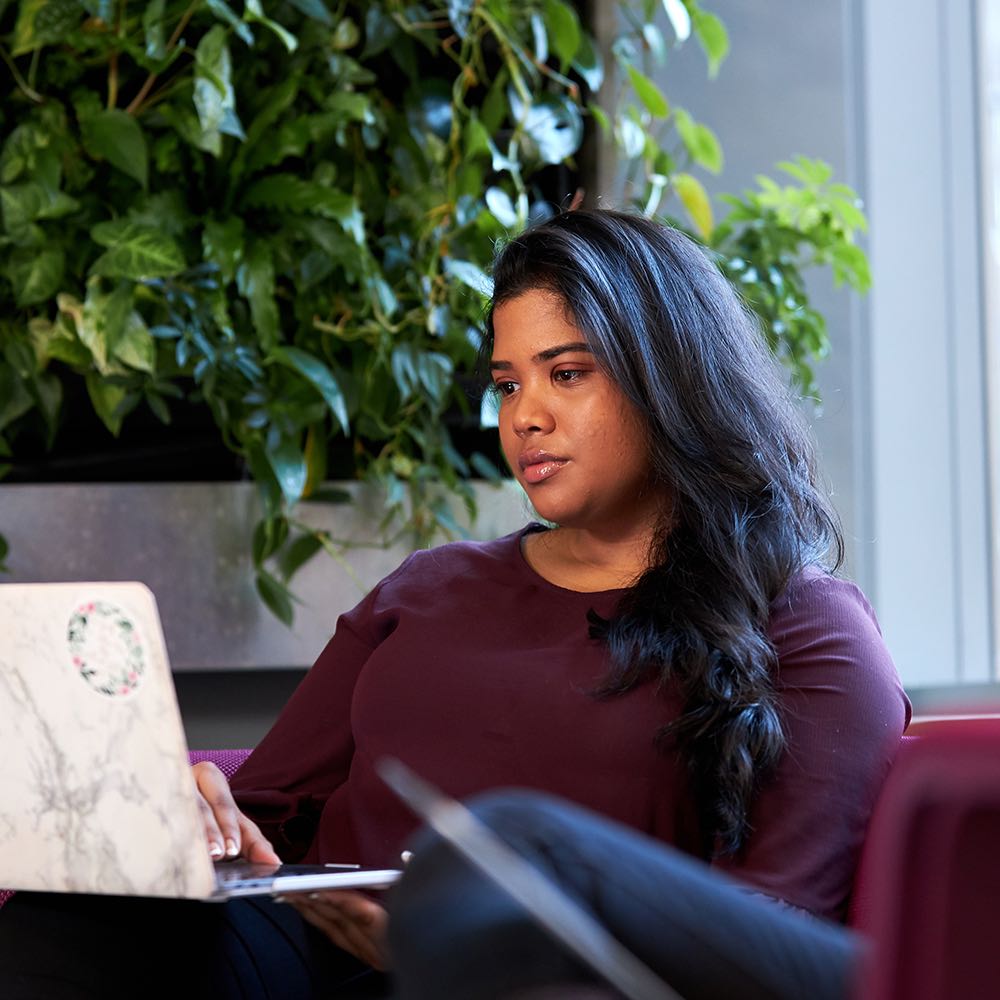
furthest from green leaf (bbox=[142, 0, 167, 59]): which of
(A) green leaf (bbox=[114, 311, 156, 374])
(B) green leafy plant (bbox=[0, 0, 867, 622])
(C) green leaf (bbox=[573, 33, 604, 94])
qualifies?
(C) green leaf (bbox=[573, 33, 604, 94])

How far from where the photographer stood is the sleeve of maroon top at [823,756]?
3.57ft

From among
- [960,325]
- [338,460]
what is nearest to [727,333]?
[338,460]

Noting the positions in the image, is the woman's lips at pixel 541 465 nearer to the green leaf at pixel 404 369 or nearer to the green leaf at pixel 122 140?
the green leaf at pixel 404 369

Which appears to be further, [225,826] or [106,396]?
[106,396]

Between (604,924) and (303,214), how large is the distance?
1.45m

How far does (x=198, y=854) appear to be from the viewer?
2.93ft

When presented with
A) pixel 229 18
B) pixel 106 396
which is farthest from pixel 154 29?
pixel 106 396

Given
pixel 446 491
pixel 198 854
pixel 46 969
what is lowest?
pixel 46 969

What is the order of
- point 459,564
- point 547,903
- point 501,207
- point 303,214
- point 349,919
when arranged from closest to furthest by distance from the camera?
point 547,903, point 349,919, point 459,564, point 303,214, point 501,207

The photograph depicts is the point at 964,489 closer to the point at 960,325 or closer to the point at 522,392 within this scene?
the point at 960,325

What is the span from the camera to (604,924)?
28.3 inches

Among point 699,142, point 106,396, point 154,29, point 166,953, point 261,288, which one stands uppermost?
point 154,29

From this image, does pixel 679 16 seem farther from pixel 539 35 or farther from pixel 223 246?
pixel 223 246

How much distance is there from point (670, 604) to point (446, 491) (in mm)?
888
